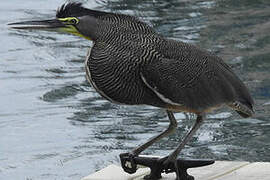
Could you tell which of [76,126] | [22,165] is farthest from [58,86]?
[22,165]

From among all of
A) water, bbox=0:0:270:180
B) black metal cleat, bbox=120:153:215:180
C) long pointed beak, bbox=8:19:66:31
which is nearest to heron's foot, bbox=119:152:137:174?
black metal cleat, bbox=120:153:215:180

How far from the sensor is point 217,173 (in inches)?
171

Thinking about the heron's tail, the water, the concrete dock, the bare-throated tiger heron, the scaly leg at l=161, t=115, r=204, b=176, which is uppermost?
the bare-throated tiger heron

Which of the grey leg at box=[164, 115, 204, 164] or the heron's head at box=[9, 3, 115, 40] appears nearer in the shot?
Result: the heron's head at box=[9, 3, 115, 40]

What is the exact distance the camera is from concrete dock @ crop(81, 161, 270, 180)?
14.0ft

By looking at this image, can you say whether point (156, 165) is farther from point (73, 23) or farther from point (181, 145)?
point (73, 23)

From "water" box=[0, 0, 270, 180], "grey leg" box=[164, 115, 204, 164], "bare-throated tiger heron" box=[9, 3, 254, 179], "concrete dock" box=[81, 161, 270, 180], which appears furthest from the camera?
"water" box=[0, 0, 270, 180]

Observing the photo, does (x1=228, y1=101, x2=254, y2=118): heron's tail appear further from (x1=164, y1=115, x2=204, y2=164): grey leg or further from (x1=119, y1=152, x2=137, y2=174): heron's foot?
(x1=119, y1=152, x2=137, y2=174): heron's foot

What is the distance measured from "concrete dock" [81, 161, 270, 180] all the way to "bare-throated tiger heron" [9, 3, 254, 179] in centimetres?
33

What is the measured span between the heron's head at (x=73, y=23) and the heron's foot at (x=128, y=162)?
71 cm

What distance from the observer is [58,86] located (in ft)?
29.3

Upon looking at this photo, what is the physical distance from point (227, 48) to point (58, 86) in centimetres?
259

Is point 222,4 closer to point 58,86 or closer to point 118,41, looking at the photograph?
point 58,86

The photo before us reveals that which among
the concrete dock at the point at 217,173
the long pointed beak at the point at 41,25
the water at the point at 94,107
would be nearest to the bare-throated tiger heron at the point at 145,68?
the long pointed beak at the point at 41,25
